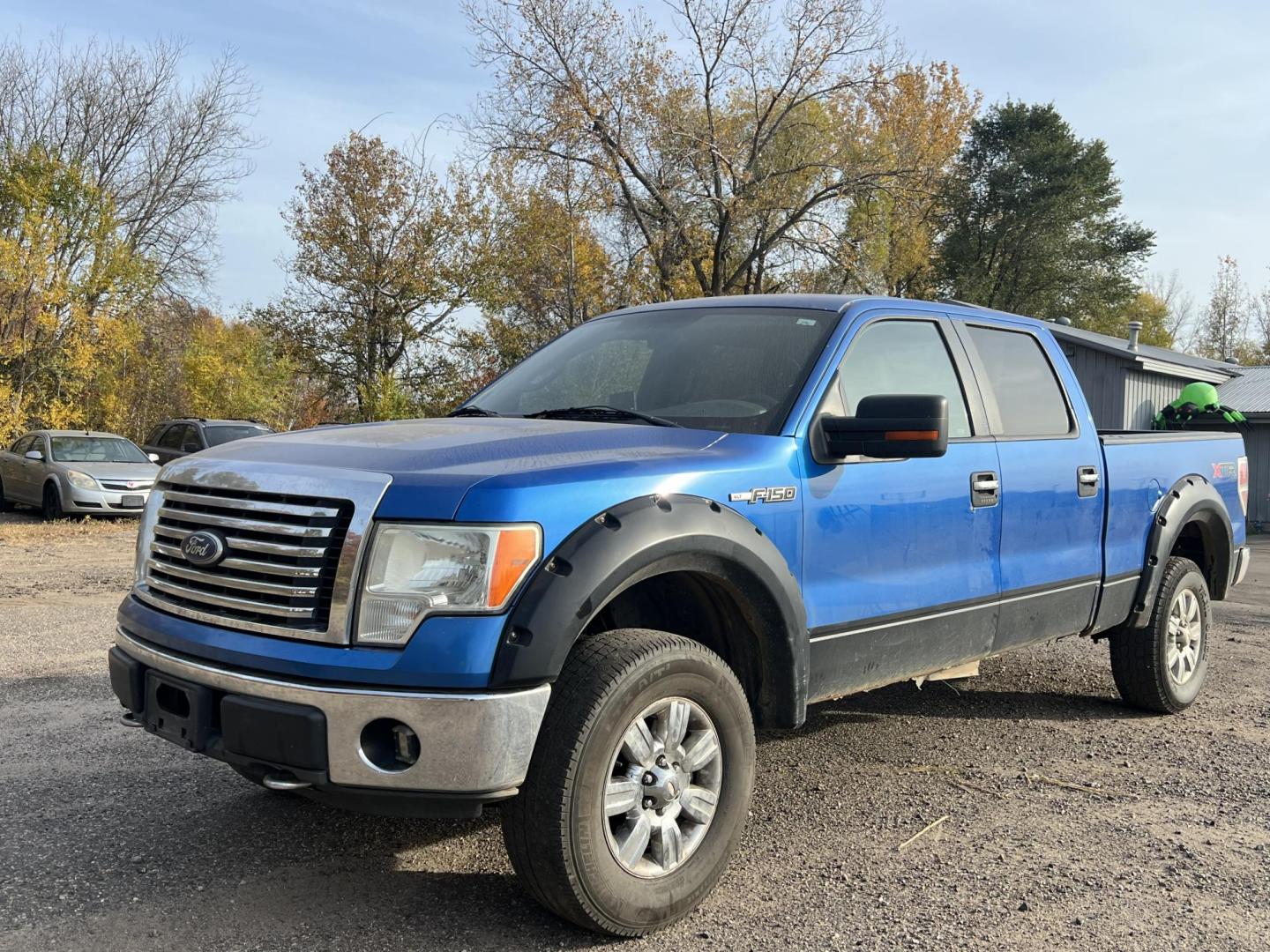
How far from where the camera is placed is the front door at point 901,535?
3752mm

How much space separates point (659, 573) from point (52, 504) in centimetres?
1706

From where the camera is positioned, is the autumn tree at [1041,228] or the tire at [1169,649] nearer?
the tire at [1169,649]

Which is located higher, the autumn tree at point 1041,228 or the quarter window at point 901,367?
the autumn tree at point 1041,228

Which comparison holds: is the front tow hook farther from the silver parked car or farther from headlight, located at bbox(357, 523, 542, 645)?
the silver parked car

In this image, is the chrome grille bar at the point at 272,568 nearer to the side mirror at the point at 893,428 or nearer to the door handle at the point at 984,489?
the side mirror at the point at 893,428

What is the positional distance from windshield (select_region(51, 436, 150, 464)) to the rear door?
16593 millimetres

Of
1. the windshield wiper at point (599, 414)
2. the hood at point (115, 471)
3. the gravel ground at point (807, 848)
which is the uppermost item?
the windshield wiper at point (599, 414)

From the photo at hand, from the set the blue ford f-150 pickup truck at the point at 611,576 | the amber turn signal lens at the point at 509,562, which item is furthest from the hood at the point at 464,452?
the amber turn signal lens at the point at 509,562

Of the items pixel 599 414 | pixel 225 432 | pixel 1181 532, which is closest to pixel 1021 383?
pixel 1181 532

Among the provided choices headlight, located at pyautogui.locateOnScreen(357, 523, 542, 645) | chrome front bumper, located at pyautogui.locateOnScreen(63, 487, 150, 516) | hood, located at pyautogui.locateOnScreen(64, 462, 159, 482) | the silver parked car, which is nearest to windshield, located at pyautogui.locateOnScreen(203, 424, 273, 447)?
the silver parked car

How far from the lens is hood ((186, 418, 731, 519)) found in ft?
9.56

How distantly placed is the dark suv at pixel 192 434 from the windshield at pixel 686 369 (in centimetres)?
1498

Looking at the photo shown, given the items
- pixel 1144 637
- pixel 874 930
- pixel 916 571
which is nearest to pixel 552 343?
pixel 916 571

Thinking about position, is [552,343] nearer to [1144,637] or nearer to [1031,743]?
[1031,743]
